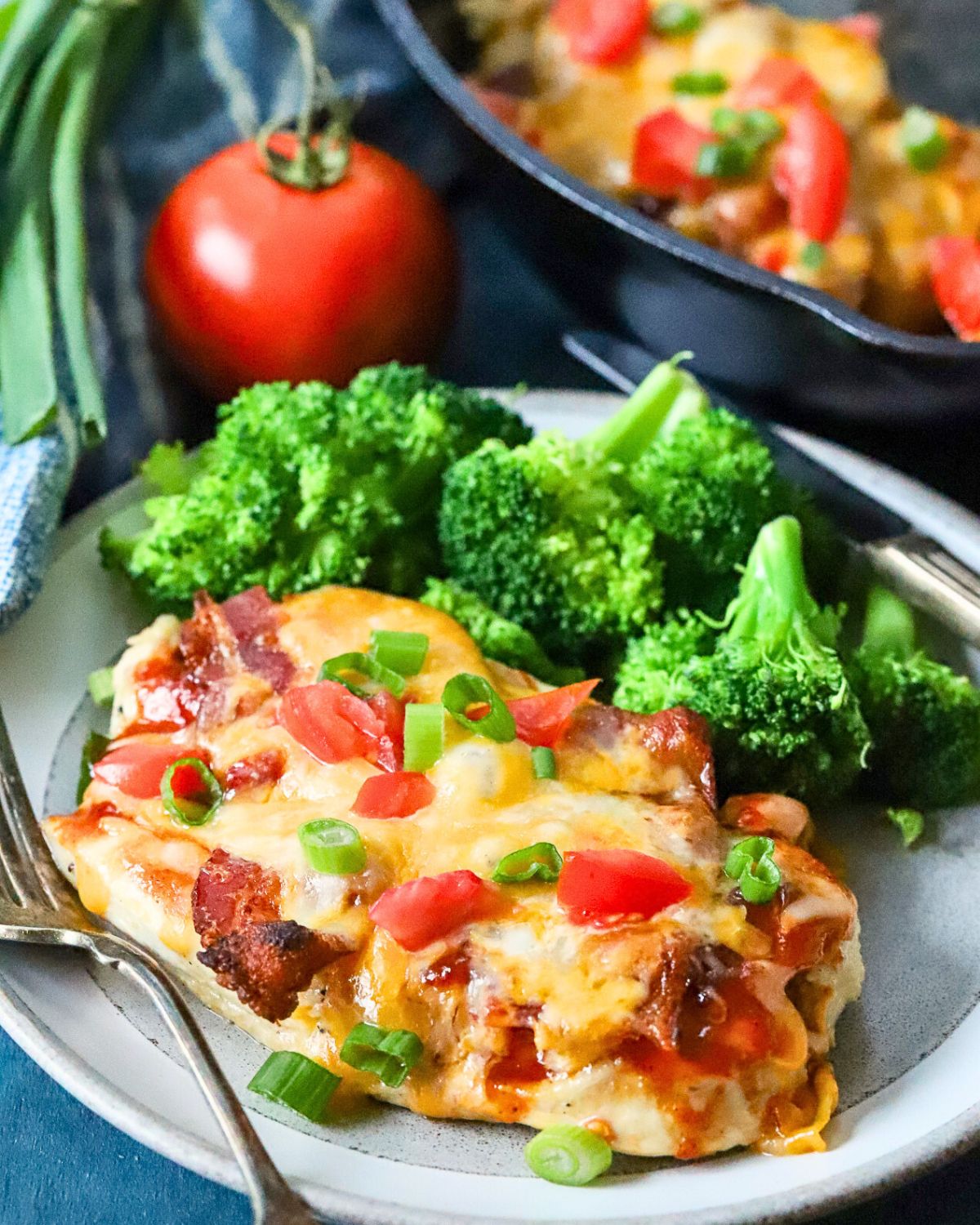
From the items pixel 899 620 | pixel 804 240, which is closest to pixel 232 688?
pixel 899 620

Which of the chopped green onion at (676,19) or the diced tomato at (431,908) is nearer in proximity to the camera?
the diced tomato at (431,908)

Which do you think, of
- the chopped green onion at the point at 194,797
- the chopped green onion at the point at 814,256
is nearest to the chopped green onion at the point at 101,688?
the chopped green onion at the point at 194,797

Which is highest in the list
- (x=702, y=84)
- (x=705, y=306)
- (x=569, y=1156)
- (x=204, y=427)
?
(x=702, y=84)

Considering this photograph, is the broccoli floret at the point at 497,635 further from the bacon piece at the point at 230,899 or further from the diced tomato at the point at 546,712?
the bacon piece at the point at 230,899

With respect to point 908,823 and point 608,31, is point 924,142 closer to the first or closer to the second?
point 608,31

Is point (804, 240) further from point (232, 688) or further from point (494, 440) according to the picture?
point (232, 688)

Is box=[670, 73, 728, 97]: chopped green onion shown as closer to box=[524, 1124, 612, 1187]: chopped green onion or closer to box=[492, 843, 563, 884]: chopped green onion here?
box=[492, 843, 563, 884]: chopped green onion

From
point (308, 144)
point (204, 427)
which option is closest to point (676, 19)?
point (308, 144)
